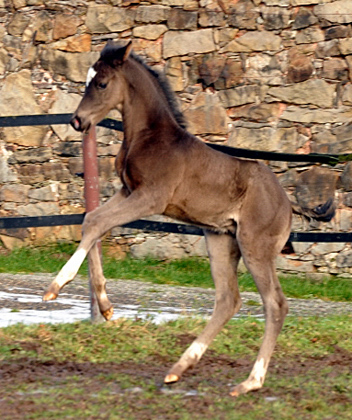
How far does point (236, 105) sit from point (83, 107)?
177 inches

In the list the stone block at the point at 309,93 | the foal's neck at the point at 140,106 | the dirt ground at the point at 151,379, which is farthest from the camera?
the stone block at the point at 309,93

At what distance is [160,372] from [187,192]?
1080mm

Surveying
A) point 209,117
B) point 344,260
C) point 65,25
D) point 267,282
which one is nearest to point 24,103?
point 65,25

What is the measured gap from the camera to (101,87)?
15.2ft

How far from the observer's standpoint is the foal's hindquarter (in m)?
4.50

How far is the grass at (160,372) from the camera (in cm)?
385

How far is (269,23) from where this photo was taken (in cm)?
882

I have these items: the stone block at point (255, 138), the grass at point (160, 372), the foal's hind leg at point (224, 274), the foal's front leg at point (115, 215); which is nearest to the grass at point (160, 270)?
the stone block at point (255, 138)

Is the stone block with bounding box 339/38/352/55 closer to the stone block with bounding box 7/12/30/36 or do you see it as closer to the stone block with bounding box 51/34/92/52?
the stone block with bounding box 51/34/92/52

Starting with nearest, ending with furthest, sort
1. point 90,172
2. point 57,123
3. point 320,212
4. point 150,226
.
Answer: point 320,212
point 90,172
point 57,123
point 150,226

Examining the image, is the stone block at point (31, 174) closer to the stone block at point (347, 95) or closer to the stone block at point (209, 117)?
→ the stone block at point (209, 117)

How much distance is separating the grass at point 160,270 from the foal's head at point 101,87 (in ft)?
12.3

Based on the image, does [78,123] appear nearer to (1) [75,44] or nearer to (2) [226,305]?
(2) [226,305]

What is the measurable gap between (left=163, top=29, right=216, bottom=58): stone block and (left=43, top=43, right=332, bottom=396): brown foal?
165 inches
